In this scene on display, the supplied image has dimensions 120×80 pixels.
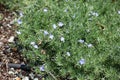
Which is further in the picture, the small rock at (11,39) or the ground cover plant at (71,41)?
the small rock at (11,39)

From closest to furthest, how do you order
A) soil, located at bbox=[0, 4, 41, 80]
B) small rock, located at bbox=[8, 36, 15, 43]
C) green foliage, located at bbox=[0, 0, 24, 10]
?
1. soil, located at bbox=[0, 4, 41, 80]
2. small rock, located at bbox=[8, 36, 15, 43]
3. green foliage, located at bbox=[0, 0, 24, 10]

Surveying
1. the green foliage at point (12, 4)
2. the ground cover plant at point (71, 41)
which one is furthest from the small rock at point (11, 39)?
the green foliage at point (12, 4)

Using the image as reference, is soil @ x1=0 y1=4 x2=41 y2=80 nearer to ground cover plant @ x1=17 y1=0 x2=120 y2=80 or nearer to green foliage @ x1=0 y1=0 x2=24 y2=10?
ground cover plant @ x1=17 y1=0 x2=120 y2=80

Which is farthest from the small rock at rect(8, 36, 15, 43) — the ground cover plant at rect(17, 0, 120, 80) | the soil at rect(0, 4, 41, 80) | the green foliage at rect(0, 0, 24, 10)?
the green foliage at rect(0, 0, 24, 10)

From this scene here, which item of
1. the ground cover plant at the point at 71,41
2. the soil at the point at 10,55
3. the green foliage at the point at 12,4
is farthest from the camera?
the green foliage at the point at 12,4

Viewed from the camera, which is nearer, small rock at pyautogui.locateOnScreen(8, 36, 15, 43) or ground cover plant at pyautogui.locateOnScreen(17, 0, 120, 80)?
ground cover plant at pyautogui.locateOnScreen(17, 0, 120, 80)

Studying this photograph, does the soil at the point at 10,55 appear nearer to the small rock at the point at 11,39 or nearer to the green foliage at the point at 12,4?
the small rock at the point at 11,39

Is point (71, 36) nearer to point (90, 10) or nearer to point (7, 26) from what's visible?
point (90, 10)

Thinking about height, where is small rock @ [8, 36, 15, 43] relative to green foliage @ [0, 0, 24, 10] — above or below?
below

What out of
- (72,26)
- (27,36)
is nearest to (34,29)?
(27,36)
